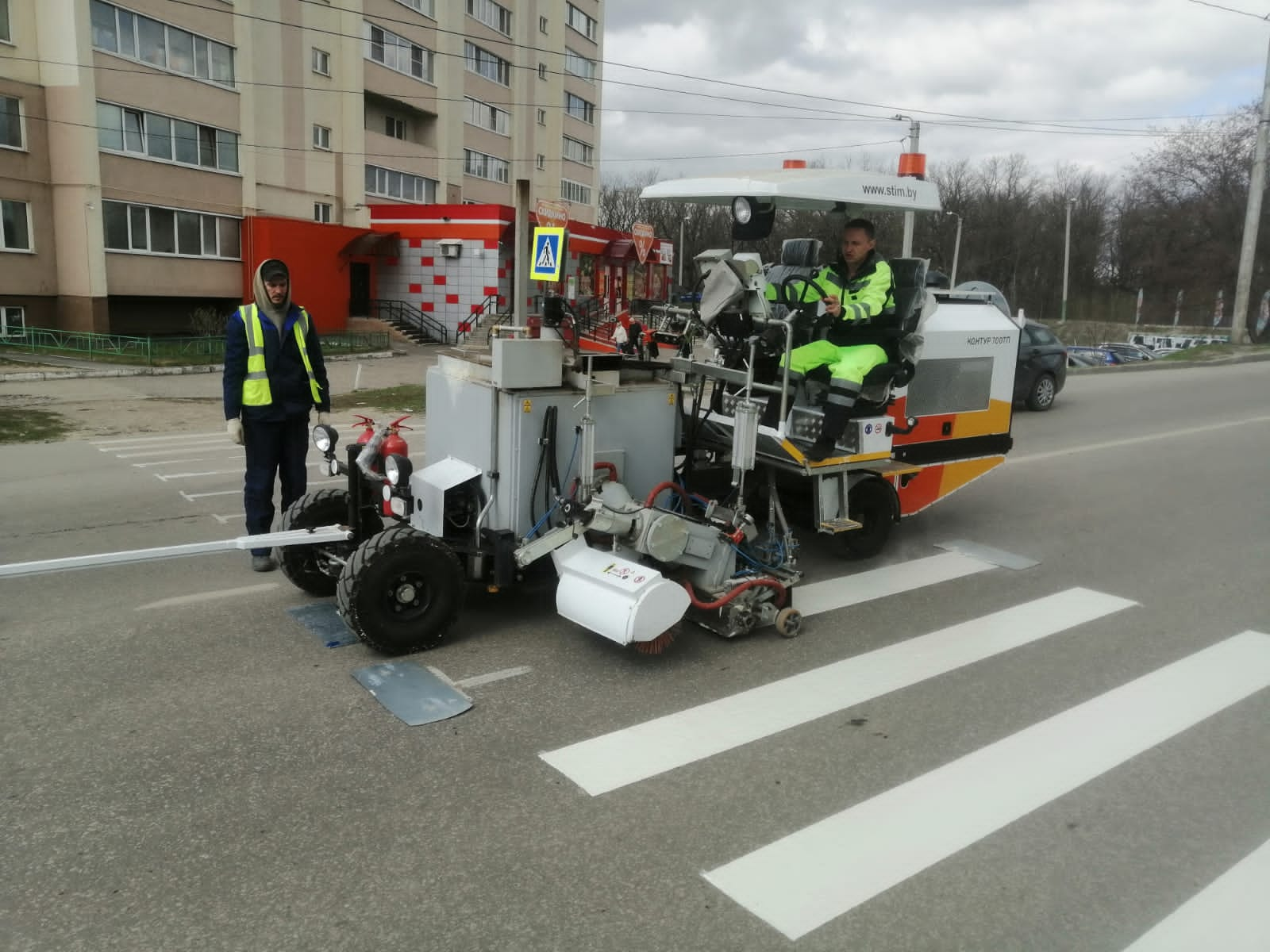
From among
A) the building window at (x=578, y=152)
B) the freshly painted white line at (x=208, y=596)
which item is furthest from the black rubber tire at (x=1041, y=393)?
the building window at (x=578, y=152)

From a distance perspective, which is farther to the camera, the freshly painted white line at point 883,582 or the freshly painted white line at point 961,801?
the freshly painted white line at point 883,582

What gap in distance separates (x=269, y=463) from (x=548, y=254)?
8.57 feet

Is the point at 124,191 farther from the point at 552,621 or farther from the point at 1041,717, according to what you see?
the point at 1041,717

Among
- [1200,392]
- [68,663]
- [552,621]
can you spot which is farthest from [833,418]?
[1200,392]

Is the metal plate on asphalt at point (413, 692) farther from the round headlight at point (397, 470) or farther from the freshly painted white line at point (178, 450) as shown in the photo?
the freshly painted white line at point (178, 450)

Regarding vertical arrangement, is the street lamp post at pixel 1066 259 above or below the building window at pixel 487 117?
below

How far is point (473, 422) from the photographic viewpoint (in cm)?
552

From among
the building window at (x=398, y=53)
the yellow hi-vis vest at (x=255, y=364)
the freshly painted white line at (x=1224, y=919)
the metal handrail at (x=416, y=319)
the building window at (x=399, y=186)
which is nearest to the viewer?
the freshly painted white line at (x=1224, y=919)

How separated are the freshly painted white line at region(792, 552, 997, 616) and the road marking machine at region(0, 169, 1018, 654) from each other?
0.35 meters

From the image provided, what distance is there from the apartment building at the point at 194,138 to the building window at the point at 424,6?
3.6 inches

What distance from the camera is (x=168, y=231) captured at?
27.5 m

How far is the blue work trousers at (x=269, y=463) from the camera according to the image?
254 inches

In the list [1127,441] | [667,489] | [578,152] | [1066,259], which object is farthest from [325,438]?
[1066,259]

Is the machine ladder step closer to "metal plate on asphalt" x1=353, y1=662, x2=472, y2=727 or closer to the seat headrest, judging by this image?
the seat headrest
